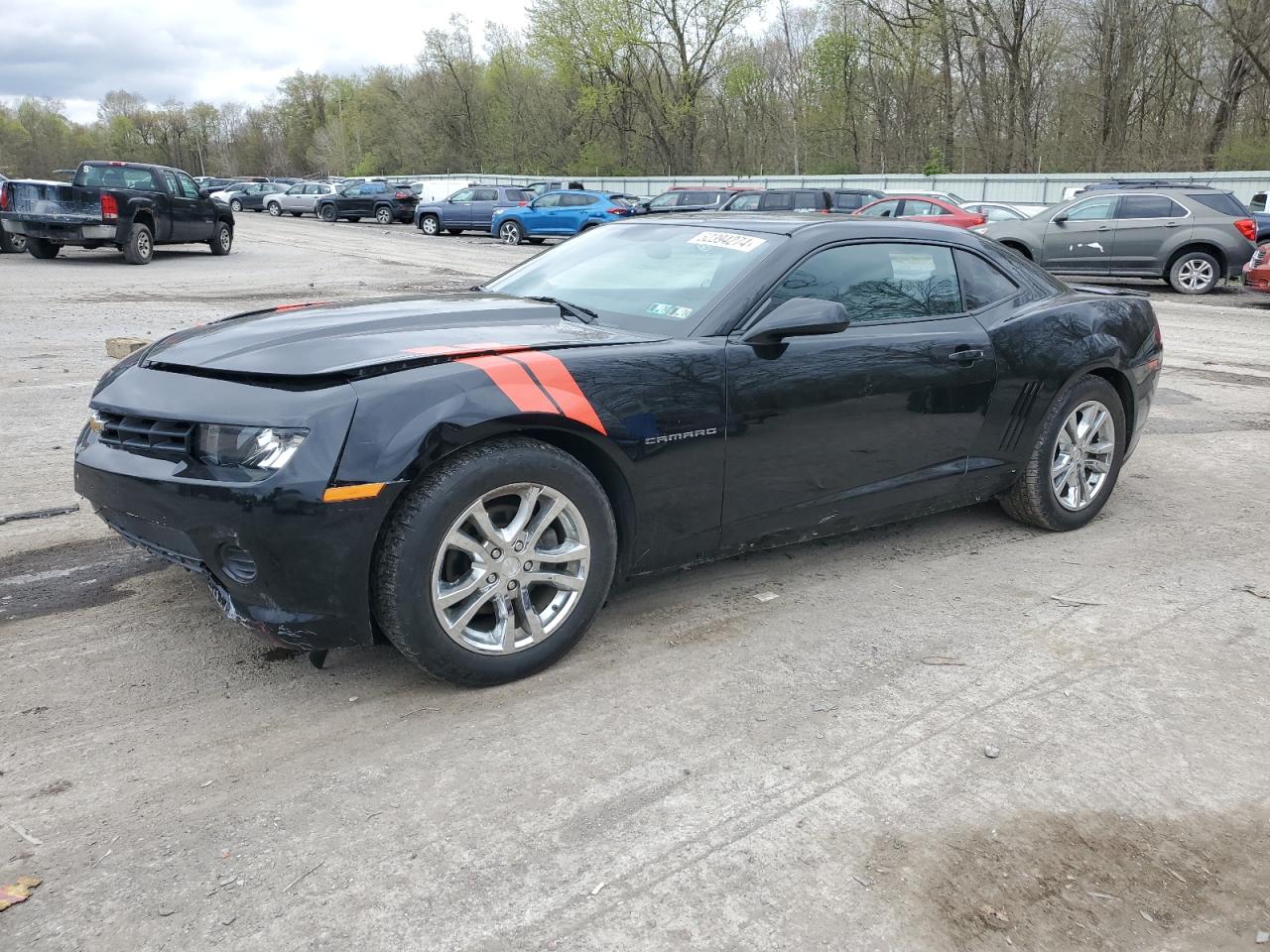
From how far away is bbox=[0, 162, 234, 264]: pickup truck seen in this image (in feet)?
59.9

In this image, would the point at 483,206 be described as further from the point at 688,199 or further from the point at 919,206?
the point at 919,206

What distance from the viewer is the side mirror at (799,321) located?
3711 mm

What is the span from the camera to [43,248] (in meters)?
19.4

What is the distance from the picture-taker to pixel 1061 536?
16.6 feet

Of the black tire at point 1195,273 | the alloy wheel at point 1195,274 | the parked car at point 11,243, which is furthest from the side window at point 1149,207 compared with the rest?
the parked car at point 11,243

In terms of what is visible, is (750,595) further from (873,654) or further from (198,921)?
(198,921)

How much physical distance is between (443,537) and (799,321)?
1.51 metres

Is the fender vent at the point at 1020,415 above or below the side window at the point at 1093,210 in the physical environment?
below

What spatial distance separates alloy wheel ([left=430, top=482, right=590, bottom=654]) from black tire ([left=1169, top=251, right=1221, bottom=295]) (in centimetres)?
1720

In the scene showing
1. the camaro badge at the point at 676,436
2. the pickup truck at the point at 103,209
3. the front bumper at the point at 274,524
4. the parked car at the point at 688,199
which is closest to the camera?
the front bumper at the point at 274,524

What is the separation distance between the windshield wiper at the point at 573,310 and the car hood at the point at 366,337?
59mm

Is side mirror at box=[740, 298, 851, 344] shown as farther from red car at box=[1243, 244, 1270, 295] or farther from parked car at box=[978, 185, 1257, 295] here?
red car at box=[1243, 244, 1270, 295]

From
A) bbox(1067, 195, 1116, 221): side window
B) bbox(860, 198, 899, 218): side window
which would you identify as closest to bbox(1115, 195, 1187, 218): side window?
bbox(1067, 195, 1116, 221): side window

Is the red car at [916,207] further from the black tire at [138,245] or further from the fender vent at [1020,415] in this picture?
the fender vent at [1020,415]
